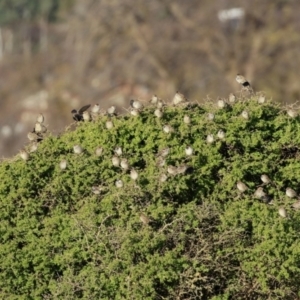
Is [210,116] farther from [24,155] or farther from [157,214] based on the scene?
[24,155]

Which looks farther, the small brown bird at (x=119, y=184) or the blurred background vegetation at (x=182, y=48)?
the blurred background vegetation at (x=182, y=48)

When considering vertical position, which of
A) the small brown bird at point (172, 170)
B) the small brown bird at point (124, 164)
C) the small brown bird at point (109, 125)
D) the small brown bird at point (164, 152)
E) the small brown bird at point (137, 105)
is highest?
the small brown bird at point (137, 105)

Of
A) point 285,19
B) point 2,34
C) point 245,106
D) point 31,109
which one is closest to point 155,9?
point 285,19

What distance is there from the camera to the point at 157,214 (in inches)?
218

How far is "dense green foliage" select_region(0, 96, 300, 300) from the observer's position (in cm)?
547

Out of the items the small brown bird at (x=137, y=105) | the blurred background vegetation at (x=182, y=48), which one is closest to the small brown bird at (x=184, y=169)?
the small brown bird at (x=137, y=105)

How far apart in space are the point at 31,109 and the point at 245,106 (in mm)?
30210

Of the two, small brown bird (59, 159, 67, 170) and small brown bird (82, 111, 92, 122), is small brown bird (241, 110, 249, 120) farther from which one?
small brown bird (59, 159, 67, 170)

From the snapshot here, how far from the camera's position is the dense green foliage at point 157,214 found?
18.0 feet

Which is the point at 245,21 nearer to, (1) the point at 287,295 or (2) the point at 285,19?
(2) the point at 285,19

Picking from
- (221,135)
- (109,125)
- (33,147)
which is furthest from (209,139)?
(33,147)

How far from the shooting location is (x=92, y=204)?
566 centimetres

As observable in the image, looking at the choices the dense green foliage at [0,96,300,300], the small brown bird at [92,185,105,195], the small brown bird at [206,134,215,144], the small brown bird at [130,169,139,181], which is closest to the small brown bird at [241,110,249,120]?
the dense green foliage at [0,96,300,300]

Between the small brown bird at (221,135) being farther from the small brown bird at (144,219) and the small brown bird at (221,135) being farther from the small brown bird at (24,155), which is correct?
the small brown bird at (24,155)
